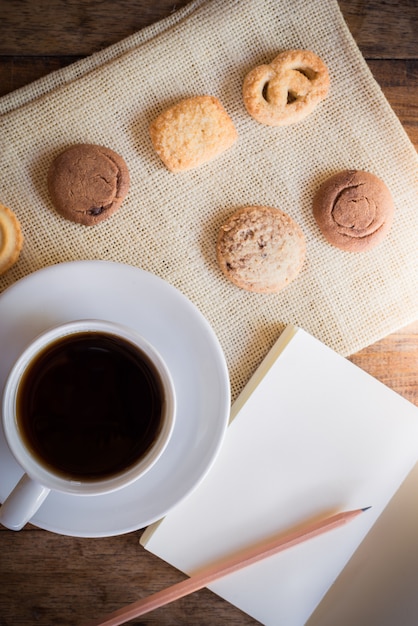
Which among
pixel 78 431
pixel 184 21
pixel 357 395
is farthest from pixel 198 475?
pixel 184 21

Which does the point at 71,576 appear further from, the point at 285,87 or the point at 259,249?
the point at 285,87

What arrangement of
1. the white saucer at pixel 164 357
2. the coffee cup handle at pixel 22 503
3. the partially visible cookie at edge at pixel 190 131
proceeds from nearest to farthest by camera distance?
1. the coffee cup handle at pixel 22 503
2. the white saucer at pixel 164 357
3. the partially visible cookie at edge at pixel 190 131

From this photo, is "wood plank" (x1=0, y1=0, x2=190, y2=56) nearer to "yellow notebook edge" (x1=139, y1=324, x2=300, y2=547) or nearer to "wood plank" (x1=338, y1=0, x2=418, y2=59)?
"wood plank" (x1=338, y1=0, x2=418, y2=59)

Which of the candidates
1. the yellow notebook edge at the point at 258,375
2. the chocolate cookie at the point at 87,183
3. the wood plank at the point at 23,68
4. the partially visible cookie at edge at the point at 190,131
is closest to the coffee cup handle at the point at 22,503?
the yellow notebook edge at the point at 258,375

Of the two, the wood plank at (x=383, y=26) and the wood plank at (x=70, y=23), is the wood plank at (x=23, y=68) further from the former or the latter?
the wood plank at (x=383, y=26)

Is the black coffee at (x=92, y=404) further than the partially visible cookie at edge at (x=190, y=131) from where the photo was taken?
No

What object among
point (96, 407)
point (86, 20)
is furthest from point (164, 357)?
point (86, 20)
